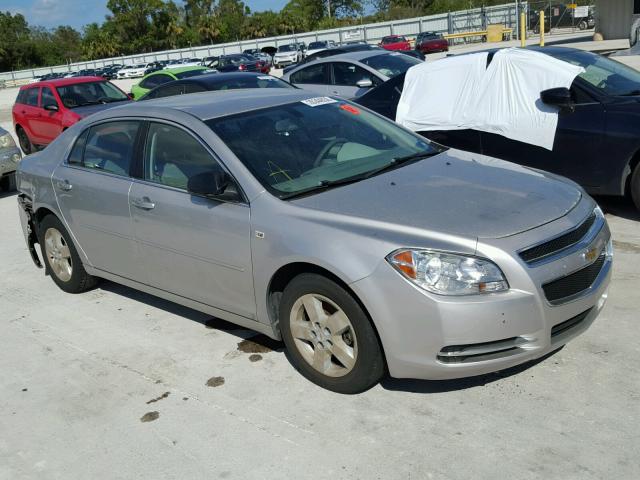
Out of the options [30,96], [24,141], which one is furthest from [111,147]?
[24,141]

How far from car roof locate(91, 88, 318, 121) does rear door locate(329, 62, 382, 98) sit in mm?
6521

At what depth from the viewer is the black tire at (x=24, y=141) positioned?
15.8m

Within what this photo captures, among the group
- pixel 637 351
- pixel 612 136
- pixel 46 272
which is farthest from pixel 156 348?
pixel 612 136

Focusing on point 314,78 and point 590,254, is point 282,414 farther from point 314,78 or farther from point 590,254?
point 314,78

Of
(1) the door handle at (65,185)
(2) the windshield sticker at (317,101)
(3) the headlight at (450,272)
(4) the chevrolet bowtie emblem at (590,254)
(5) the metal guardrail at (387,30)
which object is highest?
(5) the metal guardrail at (387,30)

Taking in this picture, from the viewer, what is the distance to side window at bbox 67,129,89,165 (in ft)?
17.9

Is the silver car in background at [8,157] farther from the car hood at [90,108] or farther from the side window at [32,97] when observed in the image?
the side window at [32,97]

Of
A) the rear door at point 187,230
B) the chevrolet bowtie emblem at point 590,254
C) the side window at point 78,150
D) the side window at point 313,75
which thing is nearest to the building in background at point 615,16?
the side window at point 313,75

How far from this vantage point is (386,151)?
464 centimetres

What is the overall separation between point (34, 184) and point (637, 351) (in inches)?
185

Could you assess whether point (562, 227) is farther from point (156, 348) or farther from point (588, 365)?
point (156, 348)

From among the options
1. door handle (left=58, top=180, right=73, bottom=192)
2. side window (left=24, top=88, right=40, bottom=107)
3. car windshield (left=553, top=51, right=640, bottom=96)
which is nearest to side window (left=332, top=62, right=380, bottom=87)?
car windshield (left=553, top=51, right=640, bottom=96)

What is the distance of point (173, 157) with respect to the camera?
459 cm

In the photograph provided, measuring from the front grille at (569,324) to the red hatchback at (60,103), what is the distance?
38.6 feet
